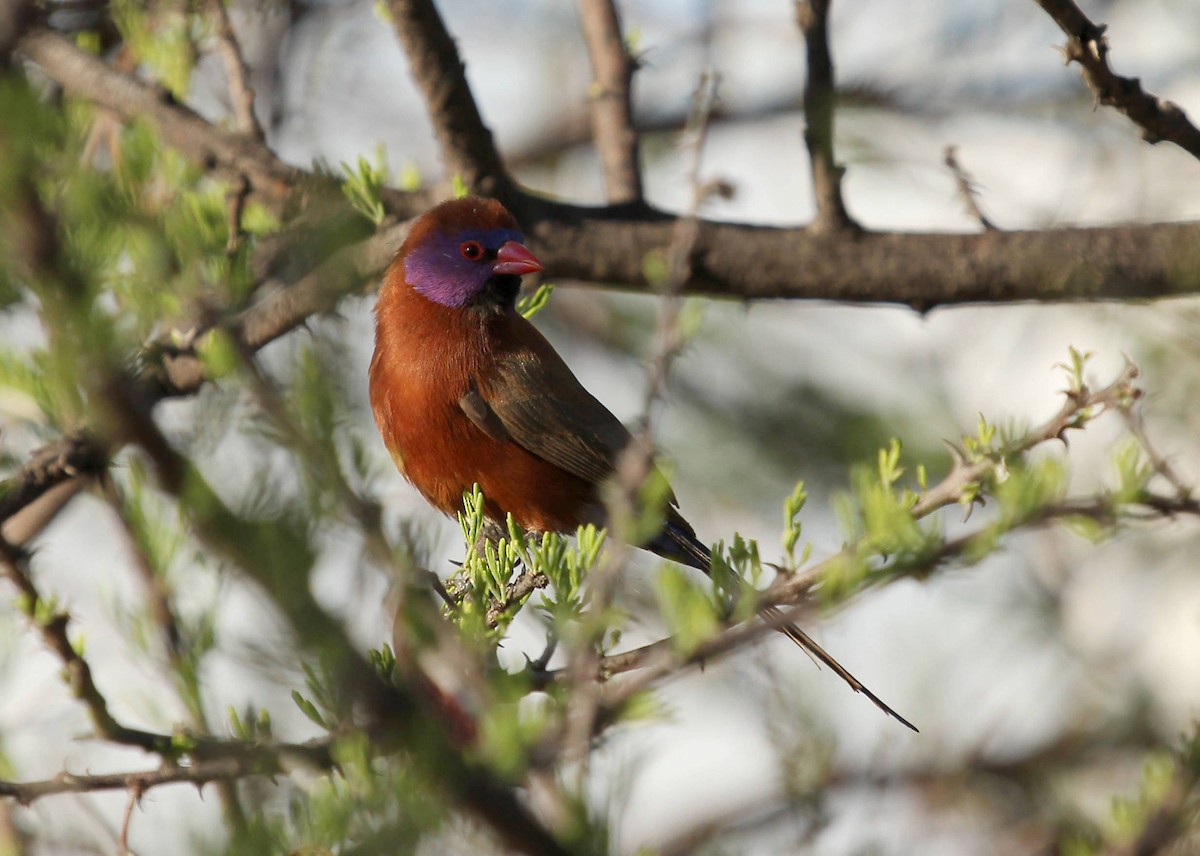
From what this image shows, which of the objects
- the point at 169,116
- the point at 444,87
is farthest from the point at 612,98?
the point at 169,116

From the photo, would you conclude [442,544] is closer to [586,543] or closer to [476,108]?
[586,543]

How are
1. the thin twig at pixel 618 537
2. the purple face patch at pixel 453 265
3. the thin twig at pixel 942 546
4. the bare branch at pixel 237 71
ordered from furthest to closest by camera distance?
the purple face patch at pixel 453 265 < the bare branch at pixel 237 71 < the thin twig at pixel 942 546 < the thin twig at pixel 618 537

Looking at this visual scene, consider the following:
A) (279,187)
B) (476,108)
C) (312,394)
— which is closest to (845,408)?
(476,108)

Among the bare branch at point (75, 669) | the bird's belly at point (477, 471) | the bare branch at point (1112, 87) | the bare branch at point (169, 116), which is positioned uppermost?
the bare branch at point (169, 116)

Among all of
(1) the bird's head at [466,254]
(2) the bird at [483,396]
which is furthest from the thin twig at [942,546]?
(1) the bird's head at [466,254]

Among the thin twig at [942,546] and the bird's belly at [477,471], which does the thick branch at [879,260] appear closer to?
the bird's belly at [477,471]

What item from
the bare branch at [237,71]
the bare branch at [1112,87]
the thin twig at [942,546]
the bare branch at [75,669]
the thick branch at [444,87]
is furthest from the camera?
the bare branch at [237,71]

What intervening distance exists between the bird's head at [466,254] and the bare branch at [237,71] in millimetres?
609

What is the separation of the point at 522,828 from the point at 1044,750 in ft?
14.8

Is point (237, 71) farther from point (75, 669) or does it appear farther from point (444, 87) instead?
point (75, 669)

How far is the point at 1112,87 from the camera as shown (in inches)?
125

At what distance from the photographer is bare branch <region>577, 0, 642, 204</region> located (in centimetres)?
473

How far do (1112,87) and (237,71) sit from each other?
2.60m

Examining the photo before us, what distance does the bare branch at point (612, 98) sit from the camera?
4727 millimetres
